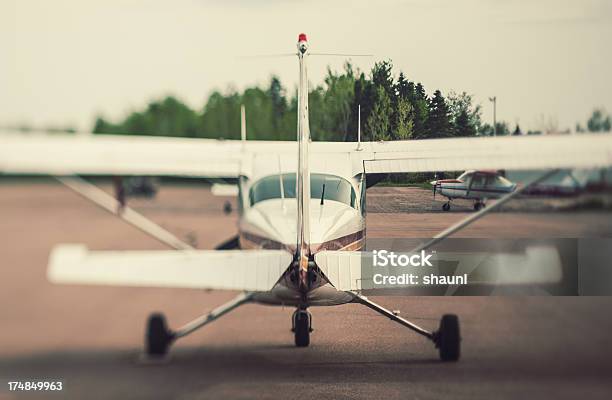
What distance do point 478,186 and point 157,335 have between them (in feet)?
7.62

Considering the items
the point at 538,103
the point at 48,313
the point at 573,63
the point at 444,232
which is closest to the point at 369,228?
the point at 444,232

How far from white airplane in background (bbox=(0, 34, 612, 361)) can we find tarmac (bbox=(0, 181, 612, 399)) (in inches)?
6.6

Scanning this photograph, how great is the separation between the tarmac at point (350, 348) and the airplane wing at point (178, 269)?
80cm

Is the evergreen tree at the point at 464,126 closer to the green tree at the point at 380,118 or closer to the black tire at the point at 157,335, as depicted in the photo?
the green tree at the point at 380,118

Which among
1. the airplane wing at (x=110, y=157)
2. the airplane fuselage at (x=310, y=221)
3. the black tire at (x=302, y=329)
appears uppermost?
the airplane wing at (x=110, y=157)

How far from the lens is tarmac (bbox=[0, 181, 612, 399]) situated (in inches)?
196

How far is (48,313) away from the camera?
274 inches

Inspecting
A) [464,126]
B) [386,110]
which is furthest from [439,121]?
[386,110]

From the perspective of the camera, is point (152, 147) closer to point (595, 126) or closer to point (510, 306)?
point (595, 126)

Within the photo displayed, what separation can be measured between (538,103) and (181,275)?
2449 mm

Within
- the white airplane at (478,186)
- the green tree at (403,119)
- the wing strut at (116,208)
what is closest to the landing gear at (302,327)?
the wing strut at (116,208)

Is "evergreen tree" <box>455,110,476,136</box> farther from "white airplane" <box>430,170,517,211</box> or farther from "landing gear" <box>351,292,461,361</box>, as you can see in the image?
"landing gear" <box>351,292,461,361</box>

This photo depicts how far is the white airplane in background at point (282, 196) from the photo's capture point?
447 cm

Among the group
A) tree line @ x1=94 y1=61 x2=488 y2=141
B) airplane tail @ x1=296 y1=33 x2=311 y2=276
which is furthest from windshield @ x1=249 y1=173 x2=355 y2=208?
airplane tail @ x1=296 y1=33 x2=311 y2=276
